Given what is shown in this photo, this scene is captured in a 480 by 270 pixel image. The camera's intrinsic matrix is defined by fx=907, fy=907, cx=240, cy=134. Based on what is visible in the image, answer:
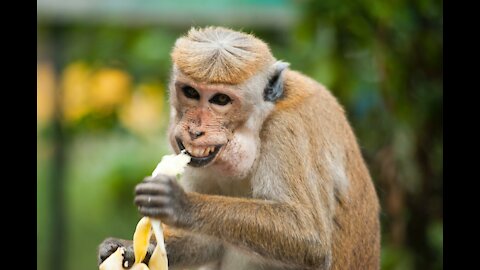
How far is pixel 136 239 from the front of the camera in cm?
541

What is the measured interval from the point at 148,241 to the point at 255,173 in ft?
3.42

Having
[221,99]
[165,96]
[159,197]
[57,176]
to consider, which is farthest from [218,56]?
[57,176]

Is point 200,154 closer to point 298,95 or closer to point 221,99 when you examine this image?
point 221,99

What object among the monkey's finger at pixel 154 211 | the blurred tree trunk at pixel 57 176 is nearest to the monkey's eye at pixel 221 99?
the monkey's finger at pixel 154 211

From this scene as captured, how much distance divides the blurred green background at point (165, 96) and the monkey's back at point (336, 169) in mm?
2429

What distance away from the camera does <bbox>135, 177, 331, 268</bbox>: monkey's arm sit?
19.2ft

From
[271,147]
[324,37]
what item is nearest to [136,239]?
[271,147]

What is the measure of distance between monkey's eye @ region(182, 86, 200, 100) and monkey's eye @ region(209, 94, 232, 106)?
0.34 feet

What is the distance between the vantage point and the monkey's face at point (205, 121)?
571cm

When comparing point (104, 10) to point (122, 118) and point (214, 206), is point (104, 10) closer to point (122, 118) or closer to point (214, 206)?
point (122, 118)

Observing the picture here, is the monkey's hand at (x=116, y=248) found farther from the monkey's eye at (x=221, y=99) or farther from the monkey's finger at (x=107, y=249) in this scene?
the monkey's eye at (x=221, y=99)

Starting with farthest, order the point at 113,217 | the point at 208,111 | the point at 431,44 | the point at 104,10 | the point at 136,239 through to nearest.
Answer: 1. the point at 113,217
2. the point at 104,10
3. the point at 431,44
4. the point at 208,111
5. the point at 136,239

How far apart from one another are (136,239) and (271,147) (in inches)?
50.7

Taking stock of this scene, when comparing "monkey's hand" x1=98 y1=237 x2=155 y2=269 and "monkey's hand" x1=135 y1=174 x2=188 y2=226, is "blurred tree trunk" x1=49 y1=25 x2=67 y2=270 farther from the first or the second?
"monkey's hand" x1=135 y1=174 x2=188 y2=226
